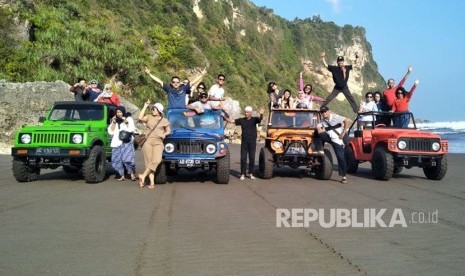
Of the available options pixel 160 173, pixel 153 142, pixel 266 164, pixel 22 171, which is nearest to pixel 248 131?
pixel 266 164

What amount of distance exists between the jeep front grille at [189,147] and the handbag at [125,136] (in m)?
1.43

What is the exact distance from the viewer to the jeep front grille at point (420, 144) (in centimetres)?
1128

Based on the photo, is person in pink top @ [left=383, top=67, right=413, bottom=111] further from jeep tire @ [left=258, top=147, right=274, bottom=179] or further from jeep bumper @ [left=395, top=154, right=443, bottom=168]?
jeep tire @ [left=258, top=147, right=274, bottom=179]

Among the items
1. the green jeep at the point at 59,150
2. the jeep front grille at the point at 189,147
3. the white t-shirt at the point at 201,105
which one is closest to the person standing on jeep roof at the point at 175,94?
the white t-shirt at the point at 201,105

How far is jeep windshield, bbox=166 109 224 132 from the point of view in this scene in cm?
1130

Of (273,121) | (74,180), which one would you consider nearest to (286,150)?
(273,121)

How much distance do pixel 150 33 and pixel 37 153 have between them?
100 feet

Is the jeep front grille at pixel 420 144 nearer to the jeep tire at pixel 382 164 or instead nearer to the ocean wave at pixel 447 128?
the jeep tire at pixel 382 164

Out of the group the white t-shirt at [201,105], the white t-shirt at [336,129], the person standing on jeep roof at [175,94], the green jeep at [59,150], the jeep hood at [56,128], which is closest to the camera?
the green jeep at [59,150]

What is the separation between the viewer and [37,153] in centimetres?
1025

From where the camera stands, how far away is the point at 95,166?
10.7 meters

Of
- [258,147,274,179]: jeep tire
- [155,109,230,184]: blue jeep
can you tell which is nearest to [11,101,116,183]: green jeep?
[155,109,230,184]: blue jeep

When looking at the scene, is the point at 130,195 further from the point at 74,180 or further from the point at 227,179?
the point at 74,180

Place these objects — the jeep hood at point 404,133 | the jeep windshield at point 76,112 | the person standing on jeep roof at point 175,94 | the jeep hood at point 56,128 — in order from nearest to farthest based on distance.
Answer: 1. the jeep hood at point 56,128
2. the jeep hood at point 404,133
3. the jeep windshield at point 76,112
4. the person standing on jeep roof at point 175,94
